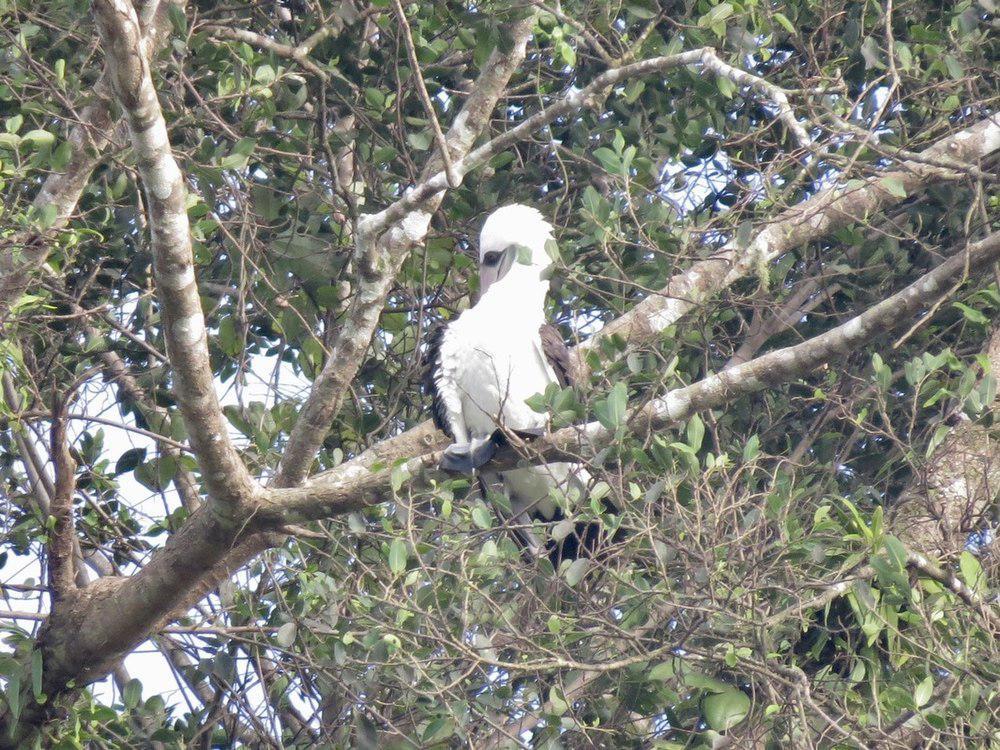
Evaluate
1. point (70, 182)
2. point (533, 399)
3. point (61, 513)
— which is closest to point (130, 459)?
point (61, 513)

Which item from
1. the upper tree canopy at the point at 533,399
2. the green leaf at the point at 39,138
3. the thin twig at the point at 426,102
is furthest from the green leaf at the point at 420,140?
the green leaf at the point at 39,138

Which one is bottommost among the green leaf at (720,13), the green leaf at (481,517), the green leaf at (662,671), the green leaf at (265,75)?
the green leaf at (662,671)

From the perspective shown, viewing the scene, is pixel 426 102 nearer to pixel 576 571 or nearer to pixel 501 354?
pixel 501 354

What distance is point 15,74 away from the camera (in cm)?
417

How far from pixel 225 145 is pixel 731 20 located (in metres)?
1.86

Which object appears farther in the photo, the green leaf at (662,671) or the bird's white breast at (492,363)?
the bird's white breast at (492,363)

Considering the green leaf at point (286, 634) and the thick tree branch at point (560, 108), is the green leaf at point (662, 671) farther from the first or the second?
the thick tree branch at point (560, 108)

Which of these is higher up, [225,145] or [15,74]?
[15,74]

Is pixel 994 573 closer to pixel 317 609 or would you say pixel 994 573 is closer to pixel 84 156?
pixel 317 609

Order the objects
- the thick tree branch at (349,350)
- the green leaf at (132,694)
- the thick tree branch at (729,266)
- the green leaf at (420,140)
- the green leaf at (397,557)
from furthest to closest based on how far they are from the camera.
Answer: the green leaf at (420,140), the thick tree branch at (729,266), the green leaf at (132,694), the thick tree branch at (349,350), the green leaf at (397,557)

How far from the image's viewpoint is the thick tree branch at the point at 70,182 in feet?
12.3

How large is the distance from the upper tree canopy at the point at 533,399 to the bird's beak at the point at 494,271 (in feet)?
0.57

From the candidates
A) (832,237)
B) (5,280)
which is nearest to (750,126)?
(832,237)

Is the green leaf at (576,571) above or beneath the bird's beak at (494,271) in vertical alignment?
beneath
